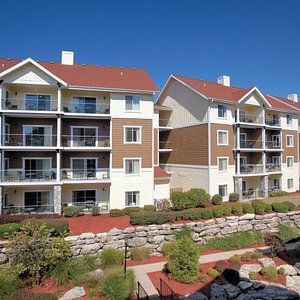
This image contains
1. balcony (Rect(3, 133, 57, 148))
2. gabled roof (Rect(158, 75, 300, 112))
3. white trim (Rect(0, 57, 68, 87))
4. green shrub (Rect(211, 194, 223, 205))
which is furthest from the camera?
gabled roof (Rect(158, 75, 300, 112))

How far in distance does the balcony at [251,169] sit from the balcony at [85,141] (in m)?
17.1

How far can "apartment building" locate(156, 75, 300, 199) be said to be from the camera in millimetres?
29547

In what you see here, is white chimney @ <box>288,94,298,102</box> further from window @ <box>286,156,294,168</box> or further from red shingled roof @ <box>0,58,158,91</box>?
red shingled roof @ <box>0,58,158,91</box>

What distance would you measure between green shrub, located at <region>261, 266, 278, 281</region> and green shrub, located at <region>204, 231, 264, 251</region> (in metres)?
4.59

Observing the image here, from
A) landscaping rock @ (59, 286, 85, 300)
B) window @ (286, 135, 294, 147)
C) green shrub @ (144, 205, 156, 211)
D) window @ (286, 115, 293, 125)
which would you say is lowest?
landscaping rock @ (59, 286, 85, 300)

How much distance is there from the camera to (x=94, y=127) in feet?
86.2

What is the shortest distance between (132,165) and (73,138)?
6381 mm

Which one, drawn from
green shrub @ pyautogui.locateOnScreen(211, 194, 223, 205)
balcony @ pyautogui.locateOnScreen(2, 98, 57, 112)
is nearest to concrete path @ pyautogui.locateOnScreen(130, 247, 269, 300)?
green shrub @ pyautogui.locateOnScreen(211, 194, 223, 205)

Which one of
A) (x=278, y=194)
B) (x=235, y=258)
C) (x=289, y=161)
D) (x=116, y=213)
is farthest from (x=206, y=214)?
(x=289, y=161)

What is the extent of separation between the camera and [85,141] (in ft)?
84.4

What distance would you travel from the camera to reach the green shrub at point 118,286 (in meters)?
12.0

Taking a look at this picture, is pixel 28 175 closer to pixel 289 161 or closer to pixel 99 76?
pixel 99 76

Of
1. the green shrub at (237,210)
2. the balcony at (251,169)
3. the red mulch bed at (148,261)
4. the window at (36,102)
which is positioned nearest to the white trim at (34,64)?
the window at (36,102)

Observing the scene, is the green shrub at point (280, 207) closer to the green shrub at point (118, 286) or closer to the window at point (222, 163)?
the window at point (222, 163)
